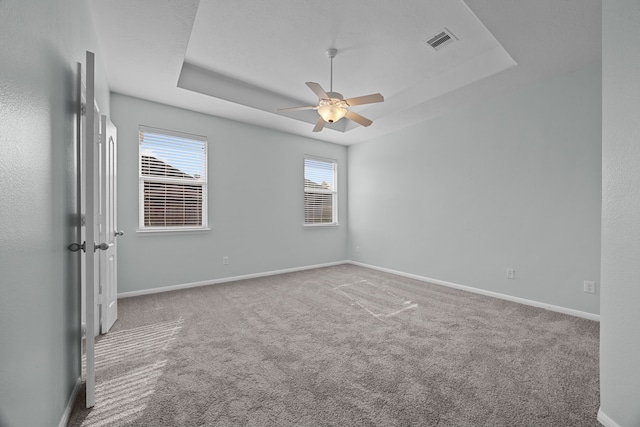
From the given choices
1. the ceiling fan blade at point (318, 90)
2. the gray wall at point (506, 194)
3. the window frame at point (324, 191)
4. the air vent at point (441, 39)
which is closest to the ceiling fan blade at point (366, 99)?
the ceiling fan blade at point (318, 90)

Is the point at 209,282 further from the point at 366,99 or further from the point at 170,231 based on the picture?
the point at 366,99

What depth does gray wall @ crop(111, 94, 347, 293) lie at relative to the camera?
371cm

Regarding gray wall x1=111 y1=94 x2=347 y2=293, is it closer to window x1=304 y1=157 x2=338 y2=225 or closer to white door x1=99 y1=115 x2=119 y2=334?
window x1=304 y1=157 x2=338 y2=225

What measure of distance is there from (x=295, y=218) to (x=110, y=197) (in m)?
3.10

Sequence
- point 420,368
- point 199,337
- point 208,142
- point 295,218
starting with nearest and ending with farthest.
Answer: point 420,368 < point 199,337 < point 208,142 < point 295,218

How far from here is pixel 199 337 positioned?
250 centimetres

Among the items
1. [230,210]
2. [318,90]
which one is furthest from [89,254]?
[230,210]

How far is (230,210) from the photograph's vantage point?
4.53 metres

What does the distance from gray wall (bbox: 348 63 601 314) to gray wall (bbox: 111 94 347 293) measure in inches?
65.4

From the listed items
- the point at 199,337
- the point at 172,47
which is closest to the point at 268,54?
the point at 172,47

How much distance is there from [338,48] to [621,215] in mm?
2786

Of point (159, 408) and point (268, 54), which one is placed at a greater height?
point (268, 54)

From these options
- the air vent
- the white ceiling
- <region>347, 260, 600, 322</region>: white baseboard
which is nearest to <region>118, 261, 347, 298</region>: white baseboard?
<region>347, 260, 600, 322</region>: white baseboard

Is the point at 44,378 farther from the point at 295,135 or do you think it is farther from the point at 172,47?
the point at 295,135
